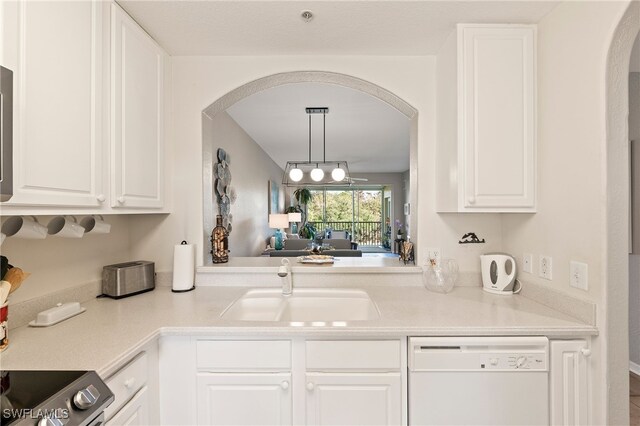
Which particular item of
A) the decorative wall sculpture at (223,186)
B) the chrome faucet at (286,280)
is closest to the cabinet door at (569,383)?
the chrome faucet at (286,280)

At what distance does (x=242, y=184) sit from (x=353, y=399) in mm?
3646

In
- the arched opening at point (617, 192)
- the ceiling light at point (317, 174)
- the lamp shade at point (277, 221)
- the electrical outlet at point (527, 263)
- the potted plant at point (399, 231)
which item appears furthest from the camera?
the potted plant at point (399, 231)

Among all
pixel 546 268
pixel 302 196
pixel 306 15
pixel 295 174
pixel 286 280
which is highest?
pixel 306 15

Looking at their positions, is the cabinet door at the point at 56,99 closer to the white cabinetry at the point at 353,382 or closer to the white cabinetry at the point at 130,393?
the white cabinetry at the point at 130,393

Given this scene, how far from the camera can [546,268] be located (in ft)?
5.33

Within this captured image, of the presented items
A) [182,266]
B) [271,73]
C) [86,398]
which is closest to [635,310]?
[271,73]

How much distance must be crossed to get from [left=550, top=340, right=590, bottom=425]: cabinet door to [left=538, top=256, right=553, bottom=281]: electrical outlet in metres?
0.34

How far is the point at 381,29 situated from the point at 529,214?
1.28 m

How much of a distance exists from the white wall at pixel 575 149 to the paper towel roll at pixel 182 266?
1926 mm

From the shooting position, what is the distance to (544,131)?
1635 millimetres

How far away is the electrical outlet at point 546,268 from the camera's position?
5.26ft

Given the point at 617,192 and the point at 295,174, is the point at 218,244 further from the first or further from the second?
the point at 295,174

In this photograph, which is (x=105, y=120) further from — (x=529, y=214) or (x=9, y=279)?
(x=529, y=214)

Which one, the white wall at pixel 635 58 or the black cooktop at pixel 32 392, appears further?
the white wall at pixel 635 58
